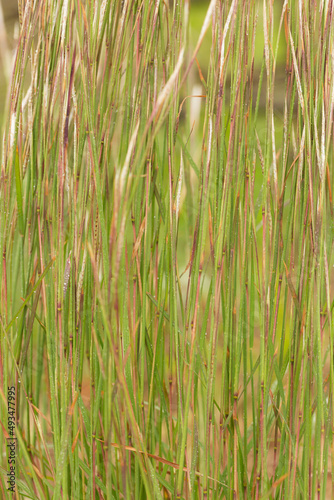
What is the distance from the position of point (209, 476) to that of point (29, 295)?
371 millimetres

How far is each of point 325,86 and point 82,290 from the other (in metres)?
0.43

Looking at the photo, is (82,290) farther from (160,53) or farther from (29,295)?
(160,53)

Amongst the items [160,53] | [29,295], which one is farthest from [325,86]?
[29,295]

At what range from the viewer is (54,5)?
0.55 metres

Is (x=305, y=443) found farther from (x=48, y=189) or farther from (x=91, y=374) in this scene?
(x=48, y=189)

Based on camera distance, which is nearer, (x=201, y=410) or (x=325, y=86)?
(x=325, y=86)

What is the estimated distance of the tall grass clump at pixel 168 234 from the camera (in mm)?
522

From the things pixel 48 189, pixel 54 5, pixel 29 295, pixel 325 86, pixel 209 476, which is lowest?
pixel 209 476

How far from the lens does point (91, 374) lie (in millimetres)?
562

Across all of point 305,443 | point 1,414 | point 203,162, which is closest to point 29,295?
point 1,414

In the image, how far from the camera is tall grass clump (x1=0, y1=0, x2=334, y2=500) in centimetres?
52

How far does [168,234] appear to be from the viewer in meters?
0.56

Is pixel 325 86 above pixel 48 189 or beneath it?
above

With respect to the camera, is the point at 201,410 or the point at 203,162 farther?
the point at 201,410
